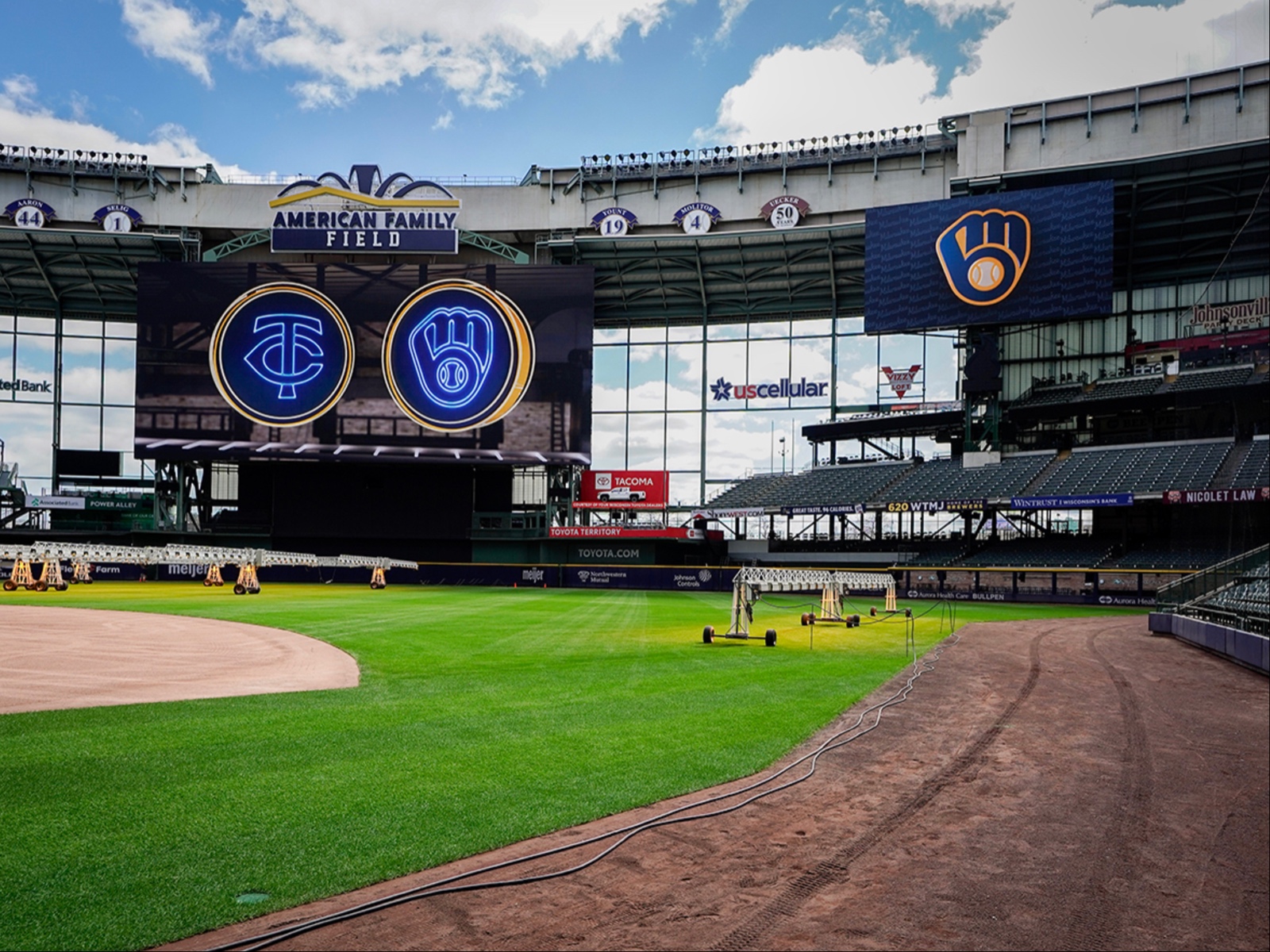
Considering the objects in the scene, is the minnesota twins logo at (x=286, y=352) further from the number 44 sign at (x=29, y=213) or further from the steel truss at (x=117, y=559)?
the number 44 sign at (x=29, y=213)

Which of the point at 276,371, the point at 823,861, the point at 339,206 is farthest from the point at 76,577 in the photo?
the point at 823,861

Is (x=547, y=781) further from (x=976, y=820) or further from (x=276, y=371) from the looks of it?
(x=276, y=371)

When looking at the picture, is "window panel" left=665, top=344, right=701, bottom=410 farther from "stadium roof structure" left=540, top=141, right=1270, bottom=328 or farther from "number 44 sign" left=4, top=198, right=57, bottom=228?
"number 44 sign" left=4, top=198, right=57, bottom=228

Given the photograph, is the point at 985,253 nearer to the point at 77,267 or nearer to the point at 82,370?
the point at 77,267

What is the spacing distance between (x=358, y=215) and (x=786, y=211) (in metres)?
27.8

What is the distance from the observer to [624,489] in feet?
202

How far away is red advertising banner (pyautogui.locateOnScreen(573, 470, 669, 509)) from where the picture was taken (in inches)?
2403

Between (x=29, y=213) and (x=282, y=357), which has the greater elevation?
(x=29, y=213)

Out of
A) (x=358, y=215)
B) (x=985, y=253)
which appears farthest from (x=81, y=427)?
(x=985, y=253)

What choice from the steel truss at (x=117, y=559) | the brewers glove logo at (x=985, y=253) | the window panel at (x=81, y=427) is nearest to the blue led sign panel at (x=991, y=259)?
the brewers glove logo at (x=985, y=253)

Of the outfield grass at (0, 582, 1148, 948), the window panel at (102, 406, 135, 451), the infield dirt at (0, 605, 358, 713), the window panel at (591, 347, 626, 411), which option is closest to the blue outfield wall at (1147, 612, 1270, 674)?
the outfield grass at (0, 582, 1148, 948)

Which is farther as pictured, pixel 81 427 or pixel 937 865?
pixel 81 427

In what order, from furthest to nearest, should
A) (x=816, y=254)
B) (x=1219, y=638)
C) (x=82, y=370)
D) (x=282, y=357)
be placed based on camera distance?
(x=82, y=370), (x=816, y=254), (x=282, y=357), (x=1219, y=638)

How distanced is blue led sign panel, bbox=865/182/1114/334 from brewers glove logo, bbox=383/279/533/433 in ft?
69.6
